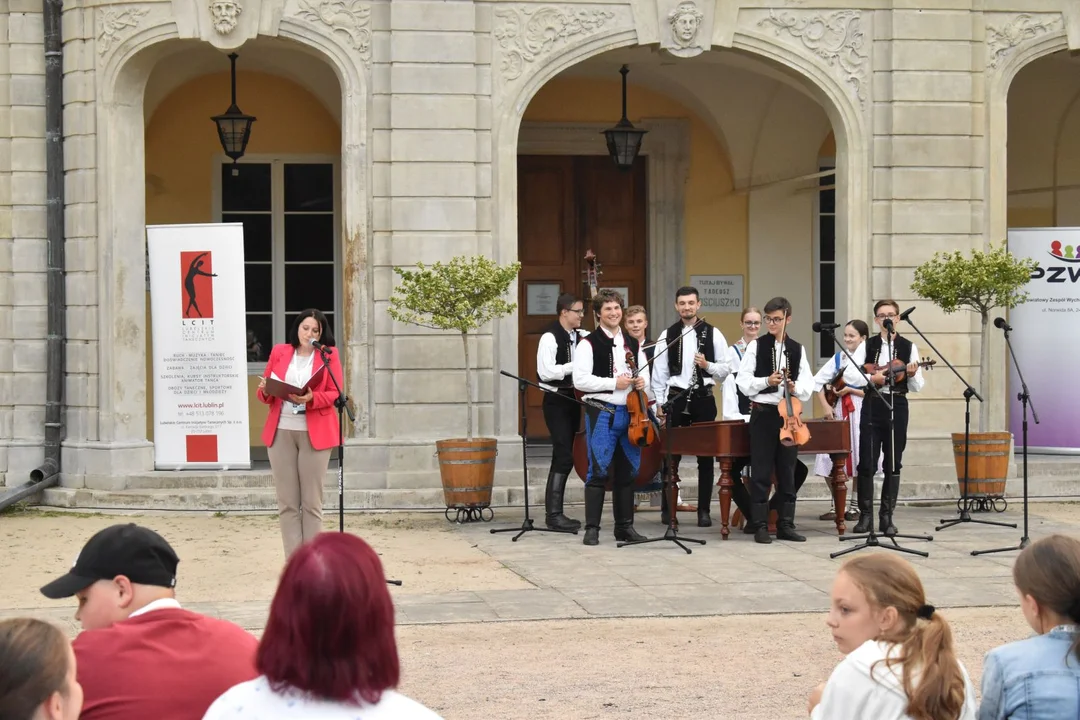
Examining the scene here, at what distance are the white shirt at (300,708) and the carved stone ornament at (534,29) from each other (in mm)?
10566

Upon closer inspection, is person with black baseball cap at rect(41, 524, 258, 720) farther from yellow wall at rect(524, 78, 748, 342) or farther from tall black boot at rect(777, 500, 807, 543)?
yellow wall at rect(524, 78, 748, 342)

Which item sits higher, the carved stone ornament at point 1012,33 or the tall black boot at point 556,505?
the carved stone ornament at point 1012,33

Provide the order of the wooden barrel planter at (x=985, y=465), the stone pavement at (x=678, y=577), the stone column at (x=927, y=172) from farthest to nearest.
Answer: the stone column at (x=927, y=172) → the wooden barrel planter at (x=985, y=465) → the stone pavement at (x=678, y=577)

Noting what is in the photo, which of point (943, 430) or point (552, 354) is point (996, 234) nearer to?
point (943, 430)

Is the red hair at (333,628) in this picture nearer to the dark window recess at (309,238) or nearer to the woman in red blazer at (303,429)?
the woman in red blazer at (303,429)

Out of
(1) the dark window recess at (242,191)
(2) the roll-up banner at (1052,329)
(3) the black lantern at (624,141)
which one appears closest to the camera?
(2) the roll-up banner at (1052,329)

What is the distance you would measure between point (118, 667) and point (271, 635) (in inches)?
30.2

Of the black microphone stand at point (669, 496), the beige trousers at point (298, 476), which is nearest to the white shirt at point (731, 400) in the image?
the black microphone stand at point (669, 496)

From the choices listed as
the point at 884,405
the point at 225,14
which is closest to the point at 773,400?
the point at 884,405

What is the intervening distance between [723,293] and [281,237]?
4.48m

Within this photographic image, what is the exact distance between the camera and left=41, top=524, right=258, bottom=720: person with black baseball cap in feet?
10.9

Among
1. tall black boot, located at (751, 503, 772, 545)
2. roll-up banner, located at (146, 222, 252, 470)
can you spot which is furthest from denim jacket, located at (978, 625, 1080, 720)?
roll-up banner, located at (146, 222, 252, 470)

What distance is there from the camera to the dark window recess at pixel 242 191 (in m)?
15.4

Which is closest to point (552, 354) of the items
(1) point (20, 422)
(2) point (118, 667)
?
(1) point (20, 422)
